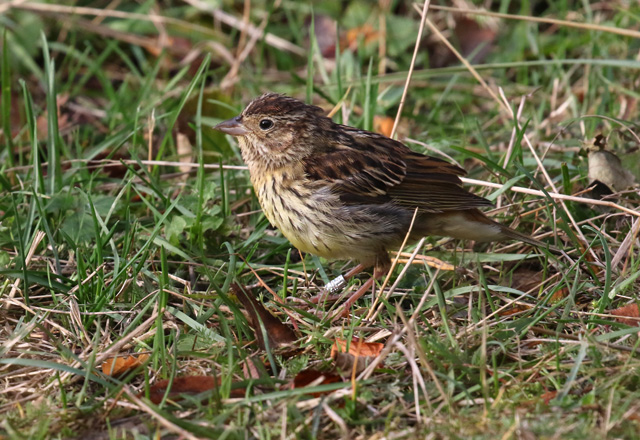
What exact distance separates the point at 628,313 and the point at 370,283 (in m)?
1.28

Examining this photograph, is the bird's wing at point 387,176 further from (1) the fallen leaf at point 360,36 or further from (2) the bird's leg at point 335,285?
(1) the fallen leaf at point 360,36

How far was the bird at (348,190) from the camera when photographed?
175 inches

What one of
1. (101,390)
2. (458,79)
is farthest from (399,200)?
(458,79)

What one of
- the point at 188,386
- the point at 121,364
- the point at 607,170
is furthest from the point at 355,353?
the point at 607,170

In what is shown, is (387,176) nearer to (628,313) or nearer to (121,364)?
(628,313)

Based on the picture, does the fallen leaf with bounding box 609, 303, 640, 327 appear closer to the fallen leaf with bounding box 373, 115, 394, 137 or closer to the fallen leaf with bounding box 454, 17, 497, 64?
the fallen leaf with bounding box 373, 115, 394, 137

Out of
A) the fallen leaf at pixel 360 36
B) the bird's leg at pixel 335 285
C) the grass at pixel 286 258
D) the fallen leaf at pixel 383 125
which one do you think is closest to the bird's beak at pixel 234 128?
the grass at pixel 286 258

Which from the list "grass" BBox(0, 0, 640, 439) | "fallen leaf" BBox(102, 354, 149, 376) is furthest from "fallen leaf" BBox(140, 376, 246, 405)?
"fallen leaf" BBox(102, 354, 149, 376)

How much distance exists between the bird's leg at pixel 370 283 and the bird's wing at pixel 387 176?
0.32 metres

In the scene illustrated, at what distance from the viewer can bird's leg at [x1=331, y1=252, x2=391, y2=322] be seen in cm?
414

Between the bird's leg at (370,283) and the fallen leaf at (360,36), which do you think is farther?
the fallen leaf at (360,36)

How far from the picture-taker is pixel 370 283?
4.41 m

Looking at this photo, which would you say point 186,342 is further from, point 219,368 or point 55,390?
point 55,390

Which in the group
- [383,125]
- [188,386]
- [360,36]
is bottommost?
[188,386]
